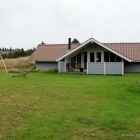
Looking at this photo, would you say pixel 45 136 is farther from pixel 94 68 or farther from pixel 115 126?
pixel 94 68

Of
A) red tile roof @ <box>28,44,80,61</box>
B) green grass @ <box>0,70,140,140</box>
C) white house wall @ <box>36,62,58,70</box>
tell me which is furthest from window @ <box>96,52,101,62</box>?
green grass @ <box>0,70,140,140</box>

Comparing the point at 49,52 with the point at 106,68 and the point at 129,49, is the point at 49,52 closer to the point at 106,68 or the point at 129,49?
the point at 129,49

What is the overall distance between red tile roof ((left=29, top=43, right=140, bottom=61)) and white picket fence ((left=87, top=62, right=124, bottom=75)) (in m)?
2.18

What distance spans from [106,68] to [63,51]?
30.7 feet

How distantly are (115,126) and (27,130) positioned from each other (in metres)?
2.23

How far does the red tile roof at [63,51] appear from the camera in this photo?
24111 millimetres

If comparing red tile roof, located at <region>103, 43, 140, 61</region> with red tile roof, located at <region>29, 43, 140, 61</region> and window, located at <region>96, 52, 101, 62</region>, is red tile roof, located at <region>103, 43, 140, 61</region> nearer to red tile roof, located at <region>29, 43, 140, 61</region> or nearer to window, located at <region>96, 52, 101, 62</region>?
red tile roof, located at <region>29, 43, 140, 61</region>

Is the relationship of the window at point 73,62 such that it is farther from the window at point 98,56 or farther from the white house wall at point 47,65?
the white house wall at point 47,65

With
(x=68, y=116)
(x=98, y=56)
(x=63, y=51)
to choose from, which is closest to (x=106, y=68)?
(x=98, y=56)

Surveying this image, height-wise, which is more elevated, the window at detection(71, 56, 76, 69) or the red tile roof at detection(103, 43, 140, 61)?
the red tile roof at detection(103, 43, 140, 61)

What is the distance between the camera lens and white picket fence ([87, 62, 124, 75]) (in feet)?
68.8

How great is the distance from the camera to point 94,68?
70.8 ft

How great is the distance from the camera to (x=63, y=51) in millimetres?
29359

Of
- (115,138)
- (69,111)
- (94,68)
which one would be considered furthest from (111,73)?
(115,138)
